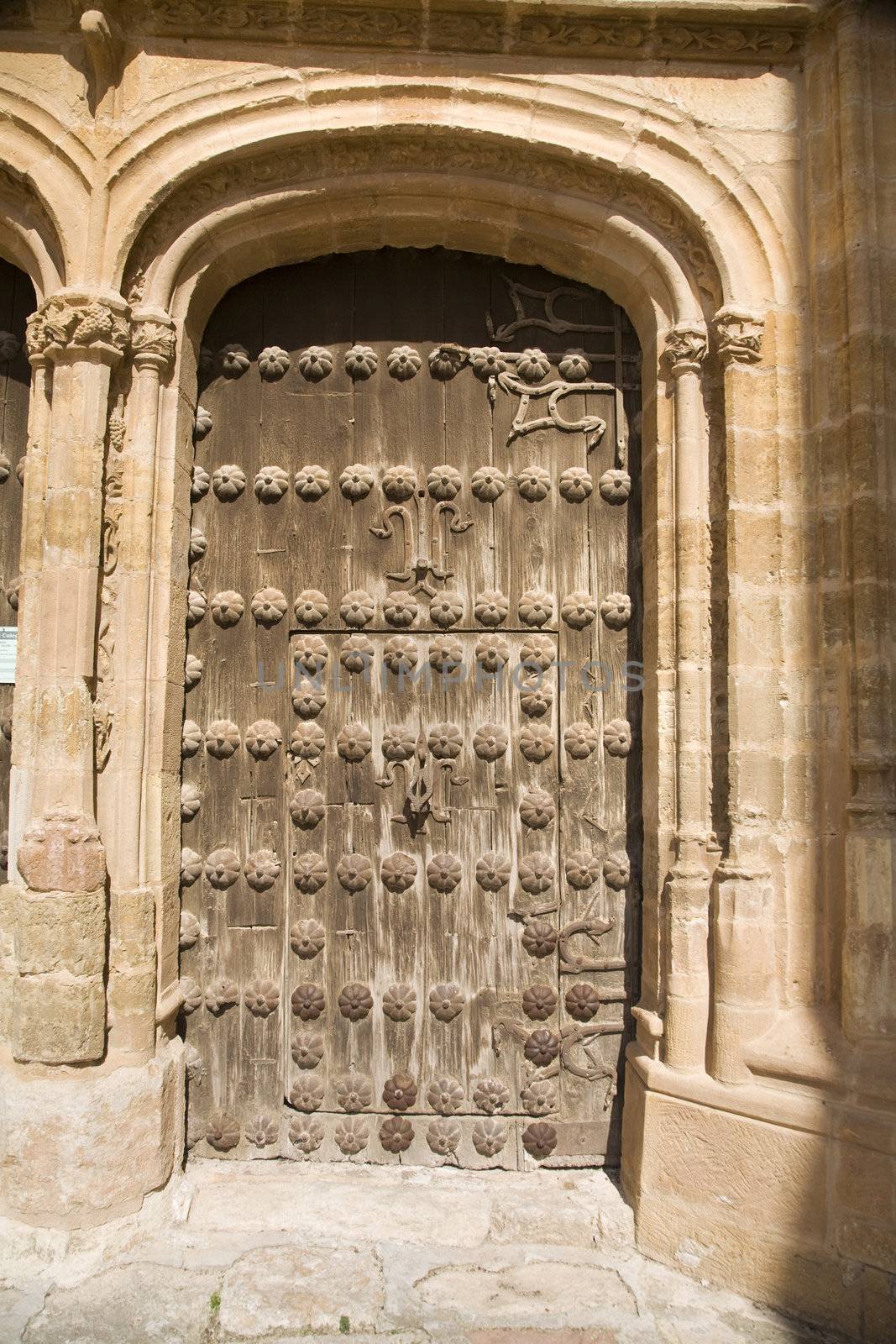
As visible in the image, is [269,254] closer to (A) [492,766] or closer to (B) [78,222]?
(B) [78,222]

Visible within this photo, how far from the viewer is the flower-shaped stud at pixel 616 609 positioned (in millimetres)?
3121

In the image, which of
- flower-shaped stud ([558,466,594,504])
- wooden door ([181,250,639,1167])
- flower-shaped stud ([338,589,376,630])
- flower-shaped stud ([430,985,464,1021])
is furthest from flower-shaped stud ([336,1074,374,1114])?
flower-shaped stud ([558,466,594,504])

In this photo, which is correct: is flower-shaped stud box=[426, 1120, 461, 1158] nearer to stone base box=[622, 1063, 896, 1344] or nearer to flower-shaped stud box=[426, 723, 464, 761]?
stone base box=[622, 1063, 896, 1344]

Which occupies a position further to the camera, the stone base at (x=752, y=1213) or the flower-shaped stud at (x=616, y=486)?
the flower-shaped stud at (x=616, y=486)

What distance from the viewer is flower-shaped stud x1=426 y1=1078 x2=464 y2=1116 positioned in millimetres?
3025

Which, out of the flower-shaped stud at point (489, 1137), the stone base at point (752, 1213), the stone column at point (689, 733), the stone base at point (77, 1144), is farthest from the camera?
the flower-shaped stud at point (489, 1137)

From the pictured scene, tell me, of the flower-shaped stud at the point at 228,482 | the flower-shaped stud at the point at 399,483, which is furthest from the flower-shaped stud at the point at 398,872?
the flower-shaped stud at the point at 228,482

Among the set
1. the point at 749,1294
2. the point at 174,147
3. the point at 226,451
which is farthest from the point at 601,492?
the point at 749,1294

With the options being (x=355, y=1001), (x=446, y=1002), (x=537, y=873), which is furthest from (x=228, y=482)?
(x=446, y=1002)

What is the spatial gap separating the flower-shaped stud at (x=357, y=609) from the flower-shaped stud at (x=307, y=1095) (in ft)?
5.37

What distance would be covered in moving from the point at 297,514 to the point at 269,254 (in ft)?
3.17

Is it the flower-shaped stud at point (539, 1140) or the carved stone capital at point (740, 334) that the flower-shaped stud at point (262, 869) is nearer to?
the flower-shaped stud at point (539, 1140)

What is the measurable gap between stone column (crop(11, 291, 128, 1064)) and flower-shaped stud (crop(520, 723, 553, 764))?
1.45m

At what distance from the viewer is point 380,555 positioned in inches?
124
